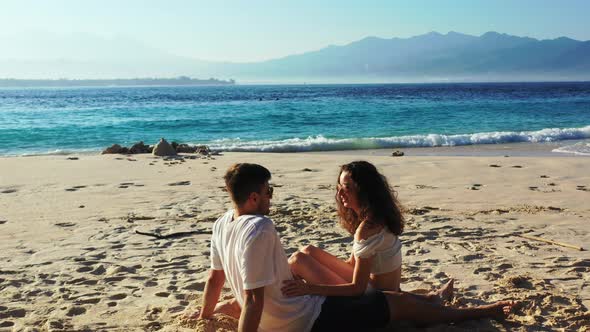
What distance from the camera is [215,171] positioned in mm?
9891

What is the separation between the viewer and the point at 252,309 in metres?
2.95

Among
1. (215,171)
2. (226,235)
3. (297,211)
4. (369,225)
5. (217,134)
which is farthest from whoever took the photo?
(217,134)

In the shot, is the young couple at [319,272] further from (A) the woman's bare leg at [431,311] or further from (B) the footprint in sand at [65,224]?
(B) the footprint in sand at [65,224]

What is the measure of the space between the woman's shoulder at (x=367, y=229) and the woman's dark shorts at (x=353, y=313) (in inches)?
13.4

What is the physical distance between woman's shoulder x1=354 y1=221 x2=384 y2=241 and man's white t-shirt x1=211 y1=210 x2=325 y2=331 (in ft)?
1.43

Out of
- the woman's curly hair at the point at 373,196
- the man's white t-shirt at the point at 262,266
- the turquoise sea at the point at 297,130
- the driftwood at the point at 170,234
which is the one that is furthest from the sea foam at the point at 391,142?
the man's white t-shirt at the point at 262,266

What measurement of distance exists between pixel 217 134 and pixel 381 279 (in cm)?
1818

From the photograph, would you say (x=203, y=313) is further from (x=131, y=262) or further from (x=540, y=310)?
(x=540, y=310)

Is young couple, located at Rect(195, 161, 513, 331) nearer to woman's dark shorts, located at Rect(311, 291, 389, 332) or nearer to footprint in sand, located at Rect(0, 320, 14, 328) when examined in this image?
woman's dark shorts, located at Rect(311, 291, 389, 332)

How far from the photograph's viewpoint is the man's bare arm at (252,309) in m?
2.95

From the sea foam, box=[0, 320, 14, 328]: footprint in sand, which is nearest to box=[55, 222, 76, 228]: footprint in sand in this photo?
box=[0, 320, 14, 328]: footprint in sand

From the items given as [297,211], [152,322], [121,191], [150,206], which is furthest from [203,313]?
[121,191]

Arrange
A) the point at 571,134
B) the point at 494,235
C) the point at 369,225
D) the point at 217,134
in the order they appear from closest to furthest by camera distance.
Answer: the point at 369,225
the point at 494,235
the point at 571,134
the point at 217,134

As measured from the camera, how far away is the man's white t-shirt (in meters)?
2.88
